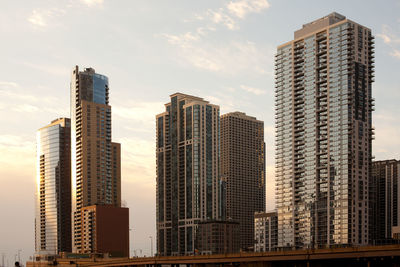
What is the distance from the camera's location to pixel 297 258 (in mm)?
158375

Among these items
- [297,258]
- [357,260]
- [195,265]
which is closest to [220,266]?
[195,265]

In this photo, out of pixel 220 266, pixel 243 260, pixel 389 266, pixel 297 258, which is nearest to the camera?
pixel 389 266

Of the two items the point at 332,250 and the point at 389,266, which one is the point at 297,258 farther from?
the point at 389,266

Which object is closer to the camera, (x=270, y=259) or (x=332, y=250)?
(x=332, y=250)

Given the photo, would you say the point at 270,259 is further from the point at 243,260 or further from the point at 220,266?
the point at 220,266

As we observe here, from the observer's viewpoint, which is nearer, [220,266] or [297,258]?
[297,258]

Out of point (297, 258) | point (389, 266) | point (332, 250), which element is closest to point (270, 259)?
point (297, 258)

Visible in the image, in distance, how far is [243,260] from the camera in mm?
171875

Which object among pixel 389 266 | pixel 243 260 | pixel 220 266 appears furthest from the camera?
pixel 220 266

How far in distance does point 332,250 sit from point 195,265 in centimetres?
5312

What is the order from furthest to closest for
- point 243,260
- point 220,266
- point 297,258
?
point 220,266 → point 243,260 → point 297,258

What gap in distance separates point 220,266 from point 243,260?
1313 cm

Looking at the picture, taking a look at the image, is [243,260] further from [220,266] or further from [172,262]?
[172,262]

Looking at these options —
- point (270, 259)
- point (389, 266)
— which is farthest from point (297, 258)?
point (389, 266)
